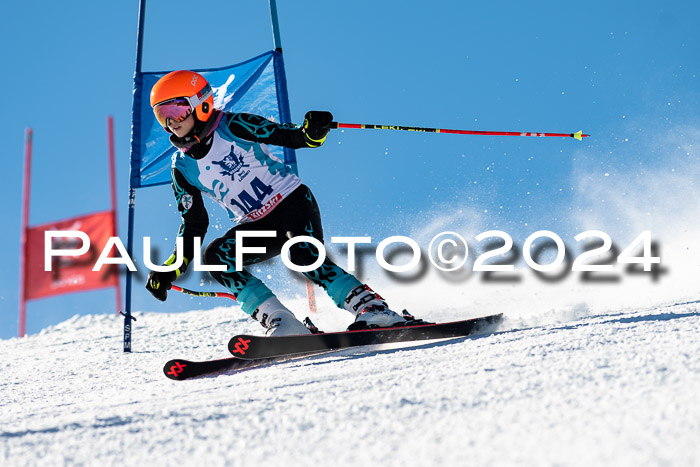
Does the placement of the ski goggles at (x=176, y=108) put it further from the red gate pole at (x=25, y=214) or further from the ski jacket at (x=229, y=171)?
the red gate pole at (x=25, y=214)

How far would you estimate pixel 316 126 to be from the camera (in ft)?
11.3

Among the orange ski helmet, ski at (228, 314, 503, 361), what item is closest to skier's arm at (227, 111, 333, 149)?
the orange ski helmet

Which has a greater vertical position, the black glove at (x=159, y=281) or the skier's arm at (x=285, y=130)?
the skier's arm at (x=285, y=130)

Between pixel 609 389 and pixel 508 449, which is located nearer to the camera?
pixel 508 449

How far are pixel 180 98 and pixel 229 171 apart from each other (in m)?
0.45

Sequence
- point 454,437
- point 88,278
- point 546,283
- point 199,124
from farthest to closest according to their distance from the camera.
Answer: point 88,278 → point 546,283 → point 199,124 → point 454,437

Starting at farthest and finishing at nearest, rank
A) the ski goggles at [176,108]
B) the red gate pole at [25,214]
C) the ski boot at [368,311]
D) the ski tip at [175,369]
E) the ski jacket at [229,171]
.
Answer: the red gate pole at [25,214] → the ski jacket at [229,171] → the ski goggles at [176,108] → the ski boot at [368,311] → the ski tip at [175,369]

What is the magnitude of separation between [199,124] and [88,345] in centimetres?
330

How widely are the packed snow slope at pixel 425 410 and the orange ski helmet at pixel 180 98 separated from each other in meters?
1.38

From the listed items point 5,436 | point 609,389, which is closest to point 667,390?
point 609,389

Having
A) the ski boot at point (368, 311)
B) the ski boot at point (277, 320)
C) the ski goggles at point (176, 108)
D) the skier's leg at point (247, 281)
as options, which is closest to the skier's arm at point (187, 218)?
the skier's leg at point (247, 281)

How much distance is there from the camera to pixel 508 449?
1381 mm

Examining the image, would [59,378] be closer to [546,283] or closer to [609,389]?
[609,389]

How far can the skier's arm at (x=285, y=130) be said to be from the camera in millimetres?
3459
